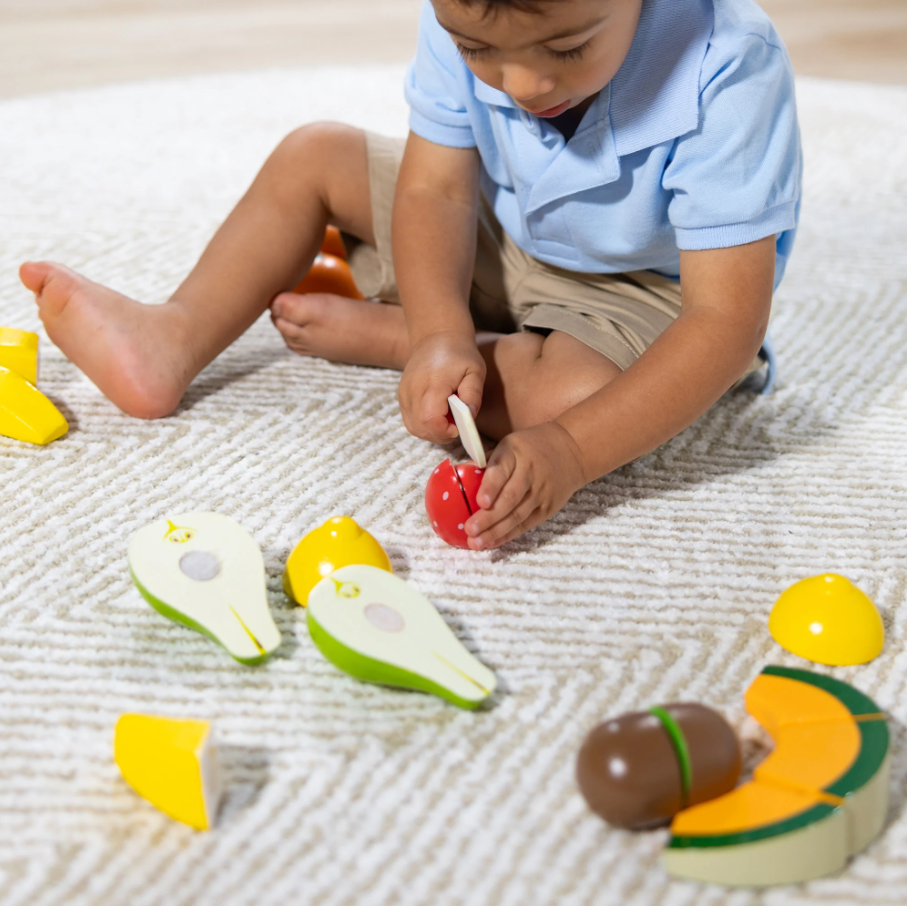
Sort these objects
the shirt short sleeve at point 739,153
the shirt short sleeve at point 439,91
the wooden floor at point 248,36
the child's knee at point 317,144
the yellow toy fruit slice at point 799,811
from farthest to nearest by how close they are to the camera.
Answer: the wooden floor at point 248,36, the child's knee at point 317,144, the shirt short sleeve at point 439,91, the shirt short sleeve at point 739,153, the yellow toy fruit slice at point 799,811

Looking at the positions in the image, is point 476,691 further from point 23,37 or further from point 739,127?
point 23,37

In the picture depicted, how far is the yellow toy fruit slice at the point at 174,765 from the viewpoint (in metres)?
0.42

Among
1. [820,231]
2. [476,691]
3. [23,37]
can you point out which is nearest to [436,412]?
[476,691]

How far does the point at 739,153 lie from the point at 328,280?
16.7 inches

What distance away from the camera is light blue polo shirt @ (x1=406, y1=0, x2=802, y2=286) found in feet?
2.03

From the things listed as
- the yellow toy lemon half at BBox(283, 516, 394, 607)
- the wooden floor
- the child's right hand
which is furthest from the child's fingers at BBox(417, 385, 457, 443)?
the wooden floor

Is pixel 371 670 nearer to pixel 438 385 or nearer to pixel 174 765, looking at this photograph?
pixel 174 765

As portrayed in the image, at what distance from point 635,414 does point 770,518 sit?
0.11 m

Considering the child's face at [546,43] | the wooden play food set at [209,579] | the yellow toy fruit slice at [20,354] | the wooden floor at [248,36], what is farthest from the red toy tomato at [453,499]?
the wooden floor at [248,36]

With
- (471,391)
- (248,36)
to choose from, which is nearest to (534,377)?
(471,391)

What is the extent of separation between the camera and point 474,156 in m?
0.77

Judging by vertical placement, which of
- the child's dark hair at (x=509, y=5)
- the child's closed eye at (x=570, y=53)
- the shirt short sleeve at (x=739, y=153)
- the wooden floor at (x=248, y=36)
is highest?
the child's dark hair at (x=509, y=5)

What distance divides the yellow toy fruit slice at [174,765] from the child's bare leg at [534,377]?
0.33 meters

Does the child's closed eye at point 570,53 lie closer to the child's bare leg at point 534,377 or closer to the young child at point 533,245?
the young child at point 533,245
